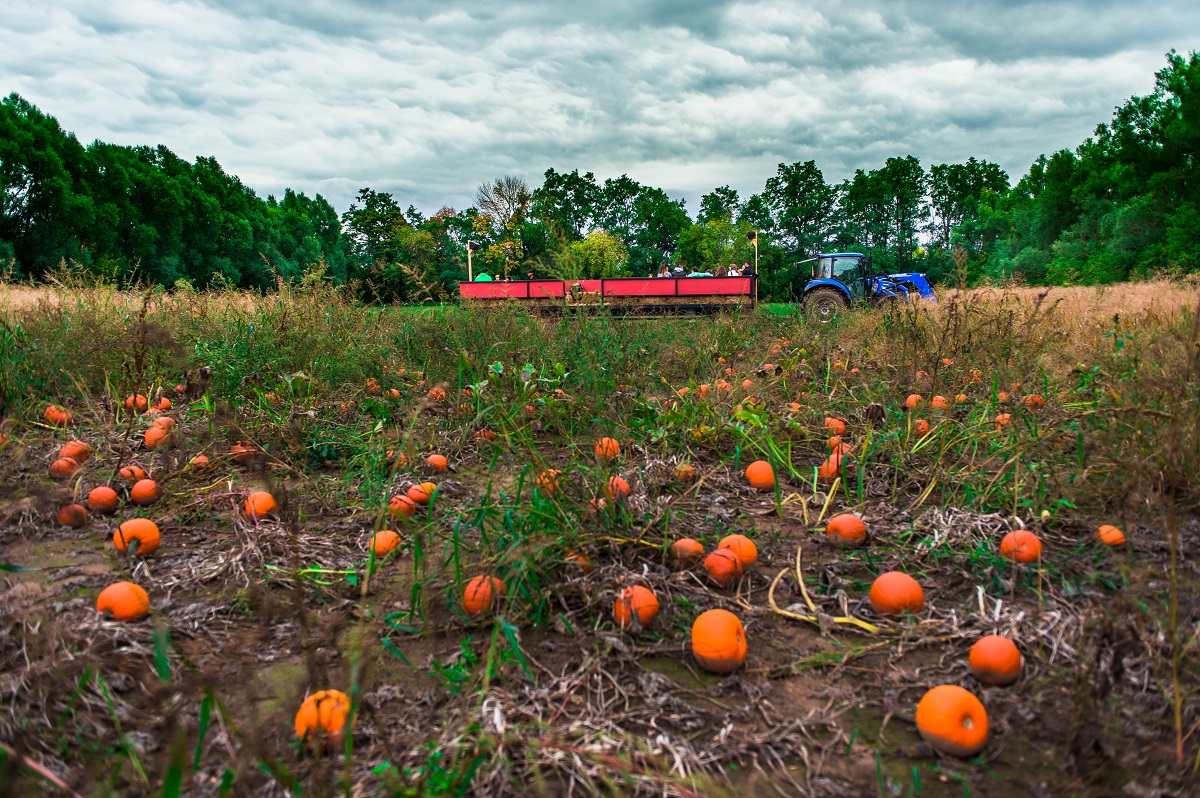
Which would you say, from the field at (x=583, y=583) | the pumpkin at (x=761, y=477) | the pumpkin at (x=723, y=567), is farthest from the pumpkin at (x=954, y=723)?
the pumpkin at (x=761, y=477)

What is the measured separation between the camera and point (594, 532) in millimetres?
2072

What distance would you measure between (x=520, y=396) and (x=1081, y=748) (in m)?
A: 2.65

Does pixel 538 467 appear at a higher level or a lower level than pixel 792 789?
higher

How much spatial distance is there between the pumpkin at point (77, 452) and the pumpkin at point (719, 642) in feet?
9.44

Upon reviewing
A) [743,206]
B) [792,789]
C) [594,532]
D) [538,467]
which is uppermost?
[743,206]

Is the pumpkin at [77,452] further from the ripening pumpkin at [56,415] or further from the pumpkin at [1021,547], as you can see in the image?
the pumpkin at [1021,547]

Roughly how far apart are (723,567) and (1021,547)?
98cm

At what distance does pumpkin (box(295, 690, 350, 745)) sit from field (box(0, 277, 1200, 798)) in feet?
0.14

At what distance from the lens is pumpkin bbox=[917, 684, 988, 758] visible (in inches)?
55.6

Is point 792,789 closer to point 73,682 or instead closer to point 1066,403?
point 73,682

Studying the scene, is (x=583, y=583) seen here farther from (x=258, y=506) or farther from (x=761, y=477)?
(x=258, y=506)

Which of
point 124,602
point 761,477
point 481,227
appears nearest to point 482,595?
point 124,602

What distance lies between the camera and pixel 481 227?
44.9 meters

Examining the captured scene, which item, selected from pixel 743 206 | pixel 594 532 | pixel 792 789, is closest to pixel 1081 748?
pixel 792 789
